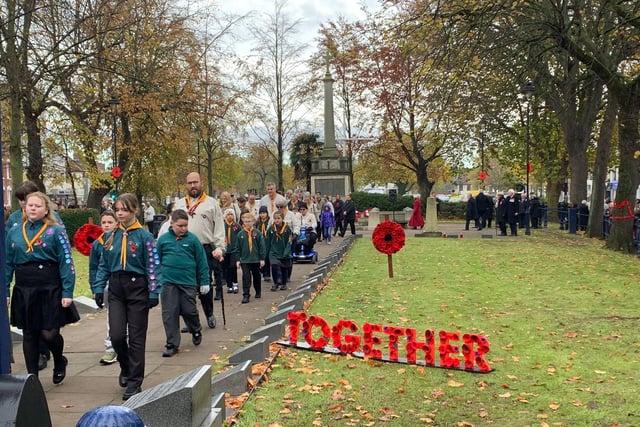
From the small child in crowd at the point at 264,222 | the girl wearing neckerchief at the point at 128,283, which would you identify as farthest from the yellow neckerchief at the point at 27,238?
the small child in crowd at the point at 264,222

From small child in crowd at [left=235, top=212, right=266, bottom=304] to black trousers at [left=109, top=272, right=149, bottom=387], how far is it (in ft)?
16.7

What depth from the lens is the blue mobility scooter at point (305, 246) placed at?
643 inches

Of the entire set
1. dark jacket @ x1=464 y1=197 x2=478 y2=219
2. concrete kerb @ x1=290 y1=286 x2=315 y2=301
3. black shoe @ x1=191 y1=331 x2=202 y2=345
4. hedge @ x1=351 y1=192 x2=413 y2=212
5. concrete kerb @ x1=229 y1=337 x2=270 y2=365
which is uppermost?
hedge @ x1=351 y1=192 x2=413 y2=212

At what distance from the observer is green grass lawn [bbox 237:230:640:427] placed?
519cm

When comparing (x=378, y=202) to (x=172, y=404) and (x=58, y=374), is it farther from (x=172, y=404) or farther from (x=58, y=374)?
(x=172, y=404)

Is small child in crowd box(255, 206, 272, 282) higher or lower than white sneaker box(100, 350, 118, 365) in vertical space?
higher

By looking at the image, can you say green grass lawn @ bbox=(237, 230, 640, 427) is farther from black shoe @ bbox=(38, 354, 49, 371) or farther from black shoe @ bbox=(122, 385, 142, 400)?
black shoe @ bbox=(38, 354, 49, 371)

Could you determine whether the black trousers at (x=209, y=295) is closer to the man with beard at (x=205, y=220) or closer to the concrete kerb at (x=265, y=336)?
the man with beard at (x=205, y=220)

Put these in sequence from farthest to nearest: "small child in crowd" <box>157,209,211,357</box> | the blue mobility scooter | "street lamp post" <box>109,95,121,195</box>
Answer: "street lamp post" <box>109,95,121,195</box>
the blue mobility scooter
"small child in crowd" <box>157,209,211,357</box>

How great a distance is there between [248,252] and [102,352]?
3.95 m

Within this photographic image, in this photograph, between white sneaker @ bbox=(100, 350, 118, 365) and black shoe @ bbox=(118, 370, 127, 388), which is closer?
black shoe @ bbox=(118, 370, 127, 388)

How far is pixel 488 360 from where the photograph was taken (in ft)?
22.3

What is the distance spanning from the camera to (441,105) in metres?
17.4

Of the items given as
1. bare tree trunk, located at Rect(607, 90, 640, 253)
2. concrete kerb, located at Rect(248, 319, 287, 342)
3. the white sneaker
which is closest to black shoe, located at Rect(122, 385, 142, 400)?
the white sneaker
